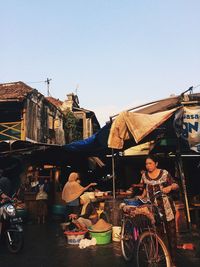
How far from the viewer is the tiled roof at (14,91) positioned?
1654 centimetres

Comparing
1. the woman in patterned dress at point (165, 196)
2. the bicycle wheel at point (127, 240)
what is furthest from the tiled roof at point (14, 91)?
the woman in patterned dress at point (165, 196)

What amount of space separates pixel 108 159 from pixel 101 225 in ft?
26.2

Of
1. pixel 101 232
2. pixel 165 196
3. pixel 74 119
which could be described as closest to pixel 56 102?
pixel 74 119

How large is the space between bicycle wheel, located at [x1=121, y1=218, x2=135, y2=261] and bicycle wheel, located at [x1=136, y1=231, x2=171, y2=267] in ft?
2.05

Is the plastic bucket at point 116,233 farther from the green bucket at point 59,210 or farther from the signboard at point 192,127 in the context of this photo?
the green bucket at point 59,210

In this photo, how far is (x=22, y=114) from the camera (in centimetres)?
1738

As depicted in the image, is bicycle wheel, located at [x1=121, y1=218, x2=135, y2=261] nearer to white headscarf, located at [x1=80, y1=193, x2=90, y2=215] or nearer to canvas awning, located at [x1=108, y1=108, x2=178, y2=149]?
canvas awning, located at [x1=108, y1=108, x2=178, y2=149]

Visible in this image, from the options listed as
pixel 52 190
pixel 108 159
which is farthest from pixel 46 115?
pixel 52 190

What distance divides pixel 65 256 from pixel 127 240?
1.35 meters

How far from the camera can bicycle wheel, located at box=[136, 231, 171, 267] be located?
4314 mm

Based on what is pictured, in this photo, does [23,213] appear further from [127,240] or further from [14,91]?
[14,91]

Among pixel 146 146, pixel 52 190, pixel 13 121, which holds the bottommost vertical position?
pixel 52 190

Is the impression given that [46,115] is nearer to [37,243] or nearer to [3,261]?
[37,243]

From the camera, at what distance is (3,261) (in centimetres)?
559
